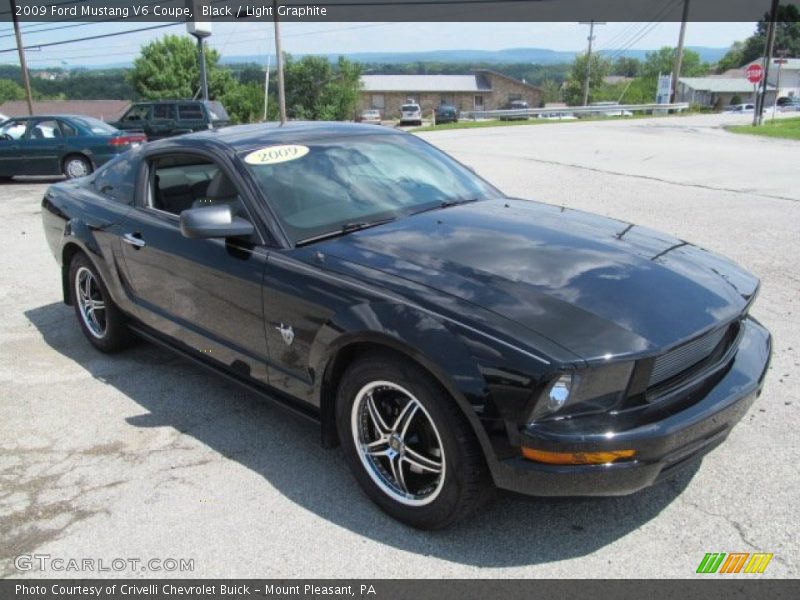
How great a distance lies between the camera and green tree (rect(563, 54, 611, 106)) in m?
105

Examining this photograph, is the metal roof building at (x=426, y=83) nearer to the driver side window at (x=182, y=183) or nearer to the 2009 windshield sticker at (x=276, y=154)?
the driver side window at (x=182, y=183)

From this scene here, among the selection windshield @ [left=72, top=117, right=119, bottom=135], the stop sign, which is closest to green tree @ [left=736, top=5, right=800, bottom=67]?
the stop sign

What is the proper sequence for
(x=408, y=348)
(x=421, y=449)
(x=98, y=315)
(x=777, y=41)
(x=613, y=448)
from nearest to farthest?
1. (x=613, y=448)
2. (x=408, y=348)
3. (x=421, y=449)
4. (x=98, y=315)
5. (x=777, y=41)

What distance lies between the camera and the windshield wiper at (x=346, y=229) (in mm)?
3223

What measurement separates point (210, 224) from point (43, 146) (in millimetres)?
12936

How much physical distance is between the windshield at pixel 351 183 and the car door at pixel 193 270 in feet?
0.68

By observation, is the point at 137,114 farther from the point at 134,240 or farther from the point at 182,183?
the point at 134,240

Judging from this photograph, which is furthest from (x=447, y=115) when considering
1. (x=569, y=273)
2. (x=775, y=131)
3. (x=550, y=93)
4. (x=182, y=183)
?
(x=550, y=93)

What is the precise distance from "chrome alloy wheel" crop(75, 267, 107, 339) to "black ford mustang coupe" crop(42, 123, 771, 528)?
1.76 ft

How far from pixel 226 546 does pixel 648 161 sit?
14.2m

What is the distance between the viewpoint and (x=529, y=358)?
2312mm

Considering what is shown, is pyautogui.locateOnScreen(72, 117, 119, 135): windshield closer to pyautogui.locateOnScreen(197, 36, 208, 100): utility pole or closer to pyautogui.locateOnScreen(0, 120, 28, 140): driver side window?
pyautogui.locateOnScreen(0, 120, 28, 140): driver side window

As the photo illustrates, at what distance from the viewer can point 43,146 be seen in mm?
14031

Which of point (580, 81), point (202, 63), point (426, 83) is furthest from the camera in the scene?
point (426, 83)
